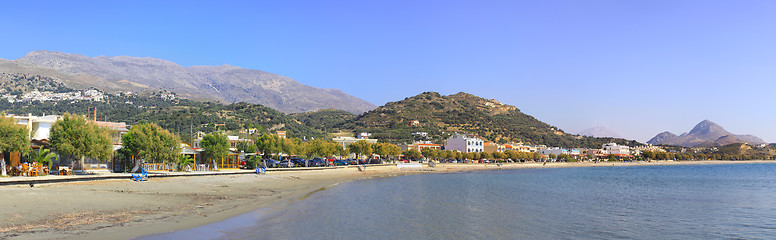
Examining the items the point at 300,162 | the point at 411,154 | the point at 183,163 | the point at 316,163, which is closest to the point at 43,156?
the point at 183,163

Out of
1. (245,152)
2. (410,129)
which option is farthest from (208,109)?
(245,152)

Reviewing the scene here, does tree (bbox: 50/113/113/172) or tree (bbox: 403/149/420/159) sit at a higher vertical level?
tree (bbox: 50/113/113/172)

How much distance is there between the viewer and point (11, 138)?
30047 millimetres

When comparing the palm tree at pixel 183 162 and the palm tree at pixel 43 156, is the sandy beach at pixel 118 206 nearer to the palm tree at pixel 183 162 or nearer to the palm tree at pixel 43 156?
the palm tree at pixel 43 156

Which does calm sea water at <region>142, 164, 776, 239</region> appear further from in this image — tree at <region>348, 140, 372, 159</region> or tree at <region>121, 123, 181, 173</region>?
tree at <region>348, 140, 372, 159</region>

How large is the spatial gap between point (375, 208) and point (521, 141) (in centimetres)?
17417

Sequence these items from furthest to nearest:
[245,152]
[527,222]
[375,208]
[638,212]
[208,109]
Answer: [208,109] → [245,152] → [638,212] → [375,208] → [527,222]

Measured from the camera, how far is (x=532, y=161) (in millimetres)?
157125

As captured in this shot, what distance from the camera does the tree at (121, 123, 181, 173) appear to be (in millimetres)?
38562

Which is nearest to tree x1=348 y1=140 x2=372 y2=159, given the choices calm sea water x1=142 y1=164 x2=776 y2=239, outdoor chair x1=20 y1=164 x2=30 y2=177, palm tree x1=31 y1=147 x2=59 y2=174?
calm sea water x1=142 y1=164 x2=776 y2=239

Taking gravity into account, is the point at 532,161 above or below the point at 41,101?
below

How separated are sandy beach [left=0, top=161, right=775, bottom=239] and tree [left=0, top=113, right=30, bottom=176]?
5.52 m

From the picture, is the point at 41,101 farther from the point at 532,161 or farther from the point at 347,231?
the point at 347,231

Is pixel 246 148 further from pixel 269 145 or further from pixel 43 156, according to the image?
pixel 43 156
